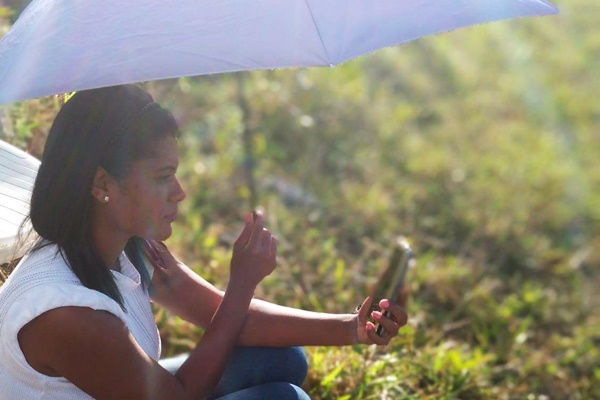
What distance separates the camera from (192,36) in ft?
6.86

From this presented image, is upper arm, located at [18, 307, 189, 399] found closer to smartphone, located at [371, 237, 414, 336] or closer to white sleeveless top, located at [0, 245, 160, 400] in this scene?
white sleeveless top, located at [0, 245, 160, 400]

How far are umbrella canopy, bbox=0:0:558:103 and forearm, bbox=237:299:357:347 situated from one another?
2.69 feet

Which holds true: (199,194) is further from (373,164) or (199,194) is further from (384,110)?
(384,110)

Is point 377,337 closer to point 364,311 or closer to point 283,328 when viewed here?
point 364,311

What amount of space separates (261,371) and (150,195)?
69 cm

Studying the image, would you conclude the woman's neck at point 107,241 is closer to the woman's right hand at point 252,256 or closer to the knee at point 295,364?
the woman's right hand at point 252,256

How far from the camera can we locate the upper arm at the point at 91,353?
196 cm

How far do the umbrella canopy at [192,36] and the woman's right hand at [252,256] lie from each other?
394 mm

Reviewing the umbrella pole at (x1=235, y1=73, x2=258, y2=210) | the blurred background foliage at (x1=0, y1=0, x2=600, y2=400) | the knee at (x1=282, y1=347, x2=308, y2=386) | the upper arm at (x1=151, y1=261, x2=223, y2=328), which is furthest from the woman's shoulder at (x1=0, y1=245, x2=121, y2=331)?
the umbrella pole at (x1=235, y1=73, x2=258, y2=210)

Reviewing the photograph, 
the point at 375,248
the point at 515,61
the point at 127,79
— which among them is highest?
the point at 127,79

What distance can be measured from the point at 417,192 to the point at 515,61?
110 inches

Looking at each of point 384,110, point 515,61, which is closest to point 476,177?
point 384,110

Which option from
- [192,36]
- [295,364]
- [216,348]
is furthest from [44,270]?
[295,364]

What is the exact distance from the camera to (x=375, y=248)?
4.49 meters
